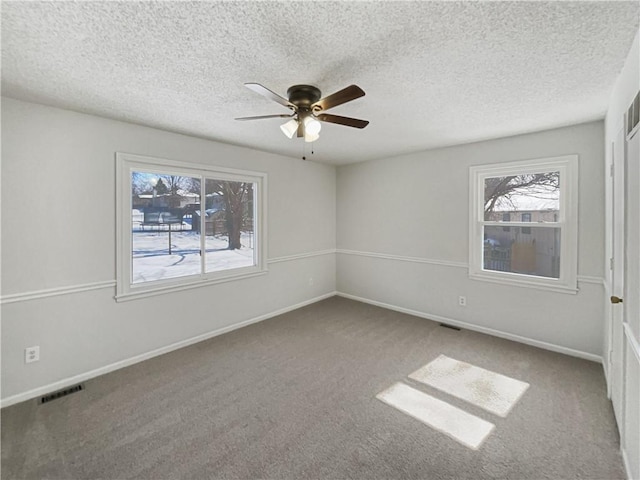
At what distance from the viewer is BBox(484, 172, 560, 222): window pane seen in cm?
323

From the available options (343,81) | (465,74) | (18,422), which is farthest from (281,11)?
(18,422)

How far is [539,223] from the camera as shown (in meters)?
3.29

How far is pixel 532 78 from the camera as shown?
79.8 inches

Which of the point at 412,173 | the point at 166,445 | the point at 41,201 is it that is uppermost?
the point at 412,173

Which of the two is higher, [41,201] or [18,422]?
[41,201]

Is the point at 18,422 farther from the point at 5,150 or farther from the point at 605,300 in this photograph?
the point at 605,300

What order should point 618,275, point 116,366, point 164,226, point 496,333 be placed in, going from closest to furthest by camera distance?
1. point 618,275
2. point 116,366
3. point 164,226
4. point 496,333

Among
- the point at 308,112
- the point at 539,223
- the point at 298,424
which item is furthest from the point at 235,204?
the point at 539,223

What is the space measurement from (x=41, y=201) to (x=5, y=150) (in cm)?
43

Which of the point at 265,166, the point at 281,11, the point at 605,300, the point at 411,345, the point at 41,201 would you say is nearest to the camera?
the point at 281,11

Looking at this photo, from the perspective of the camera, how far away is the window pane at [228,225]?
145 inches

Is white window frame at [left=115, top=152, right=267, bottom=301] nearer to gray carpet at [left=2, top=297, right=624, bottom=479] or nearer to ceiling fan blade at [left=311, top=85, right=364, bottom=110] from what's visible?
gray carpet at [left=2, top=297, right=624, bottom=479]

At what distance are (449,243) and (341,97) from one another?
2890 mm

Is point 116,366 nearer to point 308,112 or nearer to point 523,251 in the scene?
point 308,112
